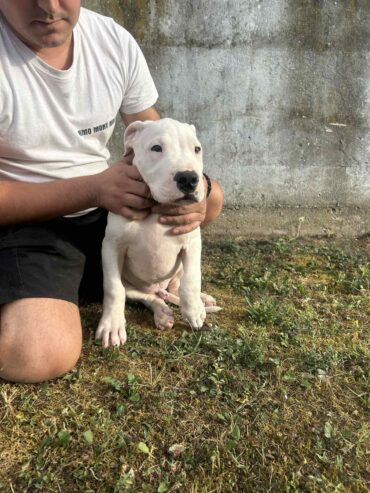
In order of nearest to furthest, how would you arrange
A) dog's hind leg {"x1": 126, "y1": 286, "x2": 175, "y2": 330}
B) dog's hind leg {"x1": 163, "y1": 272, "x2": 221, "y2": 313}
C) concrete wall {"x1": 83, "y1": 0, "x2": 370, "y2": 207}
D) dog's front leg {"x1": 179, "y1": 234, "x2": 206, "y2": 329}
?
dog's front leg {"x1": 179, "y1": 234, "x2": 206, "y2": 329} < dog's hind leg {"x1": 126, "y1": 286, "x2": 175, "y2": 330} < dog's hind leg {"x1": 163, "y1": 272, "x2": 221, "y2": 313} < concrete wall {"x1": 83, "y1": 0, "x2": 370, "y2": 207}

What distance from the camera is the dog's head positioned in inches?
88.3

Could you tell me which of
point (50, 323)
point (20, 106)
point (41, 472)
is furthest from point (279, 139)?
point (41, 472)

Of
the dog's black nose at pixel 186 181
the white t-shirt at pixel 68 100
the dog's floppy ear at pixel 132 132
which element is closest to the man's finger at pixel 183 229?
the dog's black nose at pixel 186 181

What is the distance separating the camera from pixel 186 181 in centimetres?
222

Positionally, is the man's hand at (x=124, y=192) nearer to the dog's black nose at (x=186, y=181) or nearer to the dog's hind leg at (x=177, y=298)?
the dog's black nose at (x=186, y=181)

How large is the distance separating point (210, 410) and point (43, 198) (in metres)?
1.26

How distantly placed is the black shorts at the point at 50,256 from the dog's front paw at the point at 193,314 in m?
0.57

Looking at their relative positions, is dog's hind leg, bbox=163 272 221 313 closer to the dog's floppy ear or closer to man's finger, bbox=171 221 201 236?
man's finger, bbox=171 221 201 236

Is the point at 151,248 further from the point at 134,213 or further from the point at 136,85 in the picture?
the point at 136,85

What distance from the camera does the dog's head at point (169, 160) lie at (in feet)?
7.36

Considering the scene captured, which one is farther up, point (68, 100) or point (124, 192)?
point (68, 100)

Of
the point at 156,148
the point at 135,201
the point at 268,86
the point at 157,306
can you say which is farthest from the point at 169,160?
the point at 268,86

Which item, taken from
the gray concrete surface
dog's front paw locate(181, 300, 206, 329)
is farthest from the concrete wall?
dog's front paw locate(181, 300, 206, 329)

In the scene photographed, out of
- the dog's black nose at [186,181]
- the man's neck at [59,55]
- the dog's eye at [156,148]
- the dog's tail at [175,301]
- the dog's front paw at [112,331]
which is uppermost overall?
the man's neck at [59,55]
